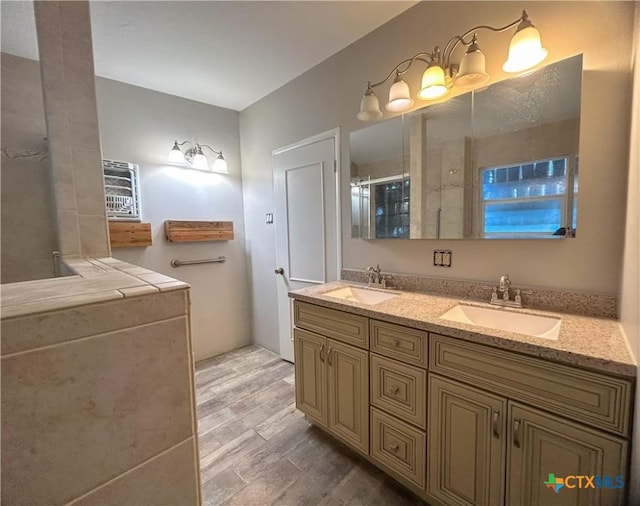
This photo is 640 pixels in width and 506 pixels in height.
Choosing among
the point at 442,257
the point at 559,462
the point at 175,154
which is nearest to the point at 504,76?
the point at 442,257

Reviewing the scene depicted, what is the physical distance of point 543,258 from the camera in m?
1.38

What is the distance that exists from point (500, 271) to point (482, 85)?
98 centimetres

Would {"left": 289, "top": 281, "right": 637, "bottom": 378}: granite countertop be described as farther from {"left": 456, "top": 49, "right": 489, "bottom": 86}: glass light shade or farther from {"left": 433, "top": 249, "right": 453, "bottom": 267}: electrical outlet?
{"left": 456, "top": 49, "right": 489, "bottom": 86}: glass light shade

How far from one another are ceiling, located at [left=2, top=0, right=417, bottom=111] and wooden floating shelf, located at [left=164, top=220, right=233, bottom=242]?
3.89ft

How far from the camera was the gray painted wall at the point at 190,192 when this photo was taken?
7.76 feet

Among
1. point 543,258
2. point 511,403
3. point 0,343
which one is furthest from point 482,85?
point 0,343

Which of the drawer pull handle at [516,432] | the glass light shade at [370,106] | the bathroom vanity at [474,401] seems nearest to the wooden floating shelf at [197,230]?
the bathroom vanity at [474,401]

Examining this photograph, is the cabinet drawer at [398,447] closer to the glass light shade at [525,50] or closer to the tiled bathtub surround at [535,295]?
the tiled bathtub surround at [535,295]

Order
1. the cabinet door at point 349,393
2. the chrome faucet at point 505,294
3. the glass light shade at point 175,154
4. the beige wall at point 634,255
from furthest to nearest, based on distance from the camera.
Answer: the glass light shade at point 175,154
the cabinet door at point 349,393
the chrome faucet at point 505,294
the beige wall at point 634,255

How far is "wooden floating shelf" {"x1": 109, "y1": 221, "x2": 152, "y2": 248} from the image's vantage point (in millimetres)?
2256

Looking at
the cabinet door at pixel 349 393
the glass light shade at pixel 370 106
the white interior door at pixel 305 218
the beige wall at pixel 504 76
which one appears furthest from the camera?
the white interior door at pixel 305 218

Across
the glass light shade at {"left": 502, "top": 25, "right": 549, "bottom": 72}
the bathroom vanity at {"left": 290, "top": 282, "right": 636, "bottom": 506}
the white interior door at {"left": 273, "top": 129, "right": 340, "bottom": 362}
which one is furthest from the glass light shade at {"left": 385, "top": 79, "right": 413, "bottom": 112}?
the bathroom vanity at {"left": 290, "top": 282, "right": 636, "bottom": 506}

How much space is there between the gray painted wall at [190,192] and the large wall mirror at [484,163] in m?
Answer: 1.63

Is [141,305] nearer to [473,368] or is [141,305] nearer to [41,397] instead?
[41,397]
